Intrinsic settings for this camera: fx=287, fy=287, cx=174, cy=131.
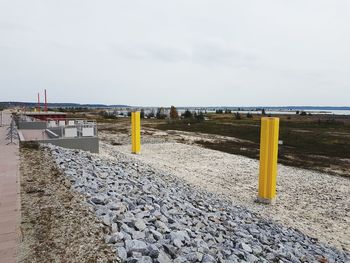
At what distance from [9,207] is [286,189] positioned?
13.7 metres

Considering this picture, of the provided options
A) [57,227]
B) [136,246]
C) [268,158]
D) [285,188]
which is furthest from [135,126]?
[136,246]

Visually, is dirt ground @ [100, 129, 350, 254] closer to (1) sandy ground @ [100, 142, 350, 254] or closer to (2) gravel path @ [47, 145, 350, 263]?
(1) sandy ground @ [100, 142, 350, 254]

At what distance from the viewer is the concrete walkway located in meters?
4.68

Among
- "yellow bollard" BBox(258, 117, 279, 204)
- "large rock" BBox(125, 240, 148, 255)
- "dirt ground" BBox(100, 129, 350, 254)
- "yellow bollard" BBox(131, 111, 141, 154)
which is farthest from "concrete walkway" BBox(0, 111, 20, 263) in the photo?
"yellow bollard" BBox(131, 111, 141, 154)

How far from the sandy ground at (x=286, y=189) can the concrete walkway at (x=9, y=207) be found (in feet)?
28.6

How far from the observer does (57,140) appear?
1538 centimetres

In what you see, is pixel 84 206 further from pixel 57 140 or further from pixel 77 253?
pixel 57 140

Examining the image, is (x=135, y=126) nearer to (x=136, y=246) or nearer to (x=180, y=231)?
(x=180, y=231)

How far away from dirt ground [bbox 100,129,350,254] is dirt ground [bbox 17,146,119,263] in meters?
7.77

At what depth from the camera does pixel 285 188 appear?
1600 cm

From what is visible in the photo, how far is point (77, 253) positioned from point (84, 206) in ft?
6.68

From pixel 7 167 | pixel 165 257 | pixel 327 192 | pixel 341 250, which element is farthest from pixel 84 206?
pixel 327 192

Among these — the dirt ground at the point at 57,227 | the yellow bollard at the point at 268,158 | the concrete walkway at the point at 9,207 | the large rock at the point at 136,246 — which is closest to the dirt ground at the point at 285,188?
the yellow bollard at the point at 268,158

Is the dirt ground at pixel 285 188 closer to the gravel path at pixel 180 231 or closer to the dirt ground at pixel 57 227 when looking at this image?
the gravel path at pixel 180 231
